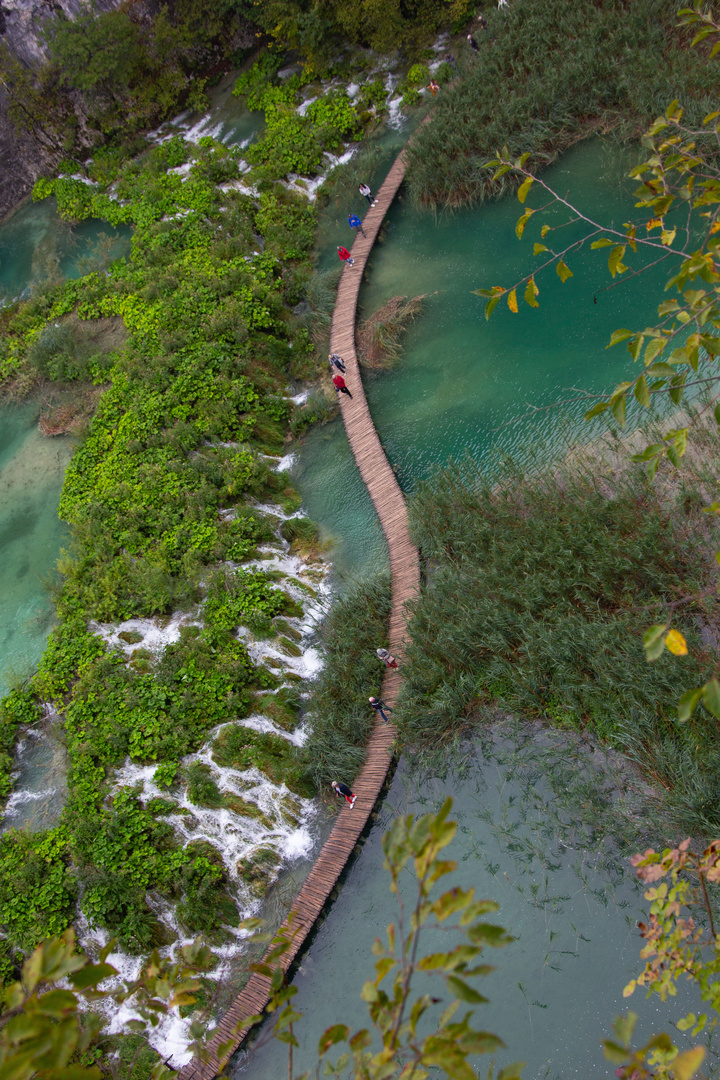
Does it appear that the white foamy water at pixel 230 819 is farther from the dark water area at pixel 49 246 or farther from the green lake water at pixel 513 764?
the dark water area at pixel 49 246

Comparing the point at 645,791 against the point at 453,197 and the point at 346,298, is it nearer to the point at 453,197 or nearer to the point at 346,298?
Answer: the point at 346,298

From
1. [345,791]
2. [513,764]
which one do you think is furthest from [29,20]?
[513,764]

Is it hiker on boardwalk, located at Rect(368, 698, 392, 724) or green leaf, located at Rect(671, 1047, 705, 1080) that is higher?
green leaf, located at Rect(671, 1047, 705, 1080)

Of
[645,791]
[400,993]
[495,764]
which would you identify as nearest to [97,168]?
[495,764]

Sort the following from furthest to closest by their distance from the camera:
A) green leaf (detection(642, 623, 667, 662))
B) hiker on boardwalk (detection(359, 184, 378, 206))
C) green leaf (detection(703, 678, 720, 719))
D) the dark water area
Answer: the dark water area, hiker on boardwalk (detection(359, 184, 378, 206)), green leaf (detection(642, 623, 667, 662)), green leaf (detection(703, 678, 720, 719))

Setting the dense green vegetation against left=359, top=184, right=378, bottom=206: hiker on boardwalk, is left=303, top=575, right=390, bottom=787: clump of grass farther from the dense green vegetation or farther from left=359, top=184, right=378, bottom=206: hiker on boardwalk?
left=359, top=184, right=378, bottom=206: hiker on boardwalk

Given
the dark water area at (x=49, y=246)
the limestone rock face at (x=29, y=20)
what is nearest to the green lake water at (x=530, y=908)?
the dark water area at (x=49, y=246)

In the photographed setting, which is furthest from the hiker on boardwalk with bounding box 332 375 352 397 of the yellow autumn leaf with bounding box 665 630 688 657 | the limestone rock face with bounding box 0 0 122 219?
the limestone rock face with bounding box 0 0 122 219
